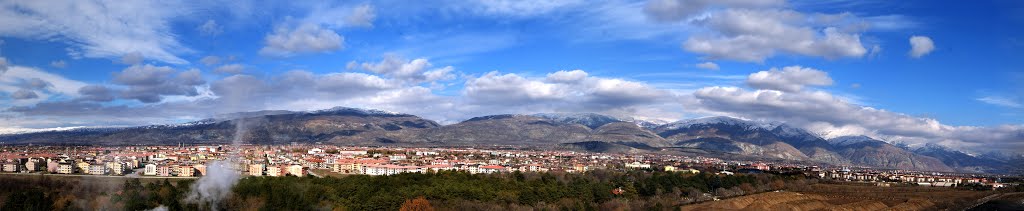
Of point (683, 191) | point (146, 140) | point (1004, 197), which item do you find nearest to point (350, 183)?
point (683, 191)

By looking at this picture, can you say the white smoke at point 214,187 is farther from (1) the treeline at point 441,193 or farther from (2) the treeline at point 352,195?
(1) the treeline at point 441,193

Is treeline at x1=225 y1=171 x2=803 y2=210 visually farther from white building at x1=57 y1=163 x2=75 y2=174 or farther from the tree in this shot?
white building at x1=57 y1=163 x2=75 y2=174

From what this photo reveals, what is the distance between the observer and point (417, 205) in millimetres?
39125

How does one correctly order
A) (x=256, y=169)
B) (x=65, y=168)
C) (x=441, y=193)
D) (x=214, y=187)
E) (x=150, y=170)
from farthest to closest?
(x=150, y=170)
(x=256, y=169)
(x=65, y=168)
(x=441, y=193)
(x=214, y=187)

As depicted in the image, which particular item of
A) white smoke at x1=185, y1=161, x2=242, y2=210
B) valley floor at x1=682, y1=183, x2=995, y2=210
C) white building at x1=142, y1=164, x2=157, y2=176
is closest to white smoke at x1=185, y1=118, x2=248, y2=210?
white smoke at x1=185, y1=161, x2=242, y2=210

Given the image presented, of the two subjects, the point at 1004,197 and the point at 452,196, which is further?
the point at 1004,197

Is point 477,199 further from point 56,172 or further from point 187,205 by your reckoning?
point 56,172

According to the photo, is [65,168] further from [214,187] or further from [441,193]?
[441,193]

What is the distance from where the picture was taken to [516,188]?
50031mm

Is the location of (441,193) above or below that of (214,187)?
below

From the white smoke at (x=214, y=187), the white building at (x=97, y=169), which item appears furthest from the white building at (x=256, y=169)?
the white smoke at (x=214, y=187)

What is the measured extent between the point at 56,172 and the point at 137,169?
7.06m

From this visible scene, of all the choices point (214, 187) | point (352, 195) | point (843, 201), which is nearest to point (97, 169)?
point (214, 187)

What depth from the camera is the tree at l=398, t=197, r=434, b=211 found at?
38625 millimetres
